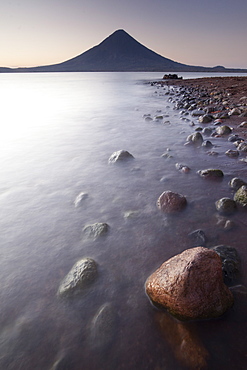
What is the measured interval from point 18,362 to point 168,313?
1.03 meters

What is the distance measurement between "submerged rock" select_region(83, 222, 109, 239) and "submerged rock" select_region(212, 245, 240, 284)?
120 centimetres

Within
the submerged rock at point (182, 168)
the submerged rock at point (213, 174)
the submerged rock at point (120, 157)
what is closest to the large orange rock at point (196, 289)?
the submerged rock at point (213, 174)

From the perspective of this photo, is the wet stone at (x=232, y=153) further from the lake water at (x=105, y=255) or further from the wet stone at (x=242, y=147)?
the wet stone at (x=242, y=147)

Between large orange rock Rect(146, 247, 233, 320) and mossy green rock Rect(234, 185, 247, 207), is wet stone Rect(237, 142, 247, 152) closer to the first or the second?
mossy green rock Rect(234, 185, 247, 207)

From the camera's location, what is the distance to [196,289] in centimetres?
154

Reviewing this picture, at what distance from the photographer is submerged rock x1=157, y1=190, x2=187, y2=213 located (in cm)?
295

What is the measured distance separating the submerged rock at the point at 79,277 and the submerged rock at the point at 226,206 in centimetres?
173

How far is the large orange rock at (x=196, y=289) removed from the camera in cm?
154

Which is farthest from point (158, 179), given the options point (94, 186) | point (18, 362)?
point (18, 362)

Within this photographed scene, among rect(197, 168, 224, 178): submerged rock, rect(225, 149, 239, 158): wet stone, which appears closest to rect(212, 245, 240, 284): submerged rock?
rect(197, 168, 224, 178): submerged rock

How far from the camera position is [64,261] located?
7.36 ft

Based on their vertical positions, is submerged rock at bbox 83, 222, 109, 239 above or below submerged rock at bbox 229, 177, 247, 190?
below

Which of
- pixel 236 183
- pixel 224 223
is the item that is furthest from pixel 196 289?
pixel 236 183

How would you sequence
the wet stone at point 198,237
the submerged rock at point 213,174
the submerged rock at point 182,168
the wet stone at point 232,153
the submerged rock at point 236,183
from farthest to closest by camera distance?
the wet stone at point 232,153
the submerged rock at point 182,168
the submerged rock at point 213,174
the submerged rock at point 236,183
the wet stone at point 198,237
